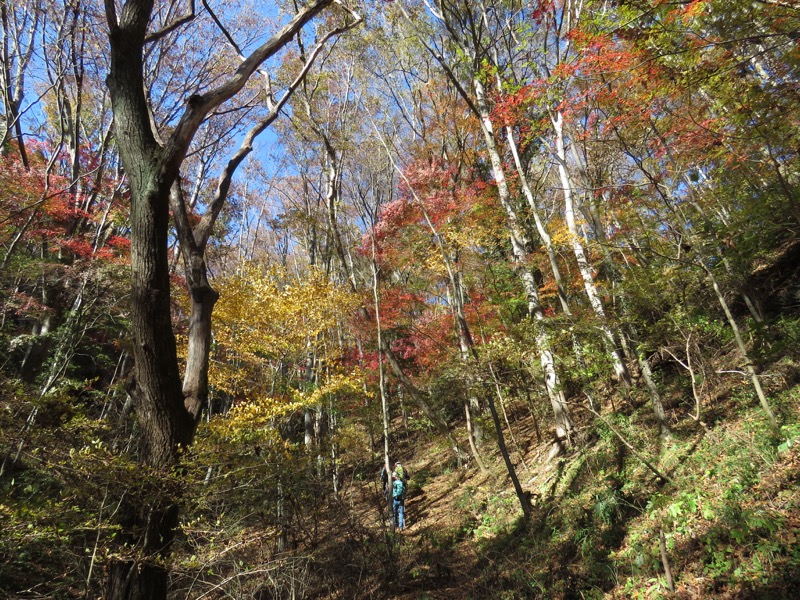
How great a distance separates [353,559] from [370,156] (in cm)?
1271

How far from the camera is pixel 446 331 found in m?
11.0

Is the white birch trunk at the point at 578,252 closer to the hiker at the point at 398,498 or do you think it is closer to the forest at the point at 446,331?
the forest at the point at 446,331

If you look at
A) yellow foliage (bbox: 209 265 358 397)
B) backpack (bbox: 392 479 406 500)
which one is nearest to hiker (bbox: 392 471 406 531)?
backpack (bbox: 392 479 406 500)

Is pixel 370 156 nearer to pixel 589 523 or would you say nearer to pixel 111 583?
pixel 589 523

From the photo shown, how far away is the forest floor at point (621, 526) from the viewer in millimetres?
3170

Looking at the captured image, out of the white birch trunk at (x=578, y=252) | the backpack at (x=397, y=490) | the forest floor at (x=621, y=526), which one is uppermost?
Answer: the white birch trunk at (x=578, y=252)

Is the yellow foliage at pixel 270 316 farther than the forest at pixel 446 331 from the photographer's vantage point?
Yes

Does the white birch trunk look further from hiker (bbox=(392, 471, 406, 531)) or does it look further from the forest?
hiker (bbox=(392, 471, 406, 531))

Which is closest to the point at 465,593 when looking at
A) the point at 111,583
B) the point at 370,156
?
the point at 111,583

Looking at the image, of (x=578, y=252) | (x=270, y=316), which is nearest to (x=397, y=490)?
(x=270, y=316)

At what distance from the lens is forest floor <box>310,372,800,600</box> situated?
3170 mm

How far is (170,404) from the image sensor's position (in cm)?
270

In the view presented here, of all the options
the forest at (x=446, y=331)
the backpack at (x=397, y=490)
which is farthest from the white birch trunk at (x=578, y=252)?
the backpack at (x=397, y=490)

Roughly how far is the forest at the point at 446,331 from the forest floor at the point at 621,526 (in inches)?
1.3
